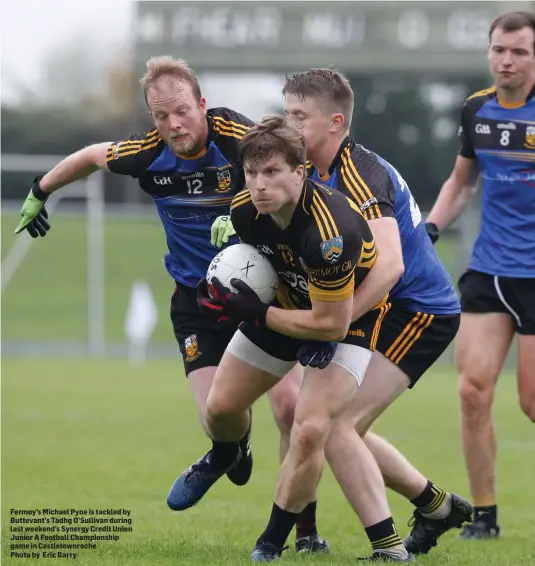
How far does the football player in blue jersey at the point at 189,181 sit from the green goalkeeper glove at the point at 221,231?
14 millimetres

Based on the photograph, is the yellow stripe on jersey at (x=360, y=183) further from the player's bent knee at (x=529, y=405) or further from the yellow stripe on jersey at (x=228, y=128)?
the player's bent knee at (x=529, y=405)

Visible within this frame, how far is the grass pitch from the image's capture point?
589 cm

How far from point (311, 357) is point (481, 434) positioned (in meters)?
2.13

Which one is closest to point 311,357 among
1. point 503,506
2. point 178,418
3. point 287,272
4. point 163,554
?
point 287,272

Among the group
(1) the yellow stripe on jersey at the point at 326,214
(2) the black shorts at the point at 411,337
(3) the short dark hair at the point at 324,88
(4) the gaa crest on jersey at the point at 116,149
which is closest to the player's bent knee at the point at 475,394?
(2) the black shorts at the point at 411,337

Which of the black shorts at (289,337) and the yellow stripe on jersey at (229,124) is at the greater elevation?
the yellow stripe on jersey at (229,124)

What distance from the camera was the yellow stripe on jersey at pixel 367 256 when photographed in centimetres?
509

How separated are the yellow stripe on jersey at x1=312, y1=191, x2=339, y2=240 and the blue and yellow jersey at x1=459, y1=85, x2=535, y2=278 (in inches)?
91.1

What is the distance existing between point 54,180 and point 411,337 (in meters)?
2.13

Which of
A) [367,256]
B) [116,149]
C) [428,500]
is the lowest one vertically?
[428,500]

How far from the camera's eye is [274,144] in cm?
481

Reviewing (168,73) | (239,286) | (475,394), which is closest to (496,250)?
(475,394)

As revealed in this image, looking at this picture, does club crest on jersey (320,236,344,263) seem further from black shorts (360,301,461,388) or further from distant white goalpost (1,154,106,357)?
distant white goalpost (1,154,106,357)

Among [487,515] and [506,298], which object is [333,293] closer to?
[506,298]
